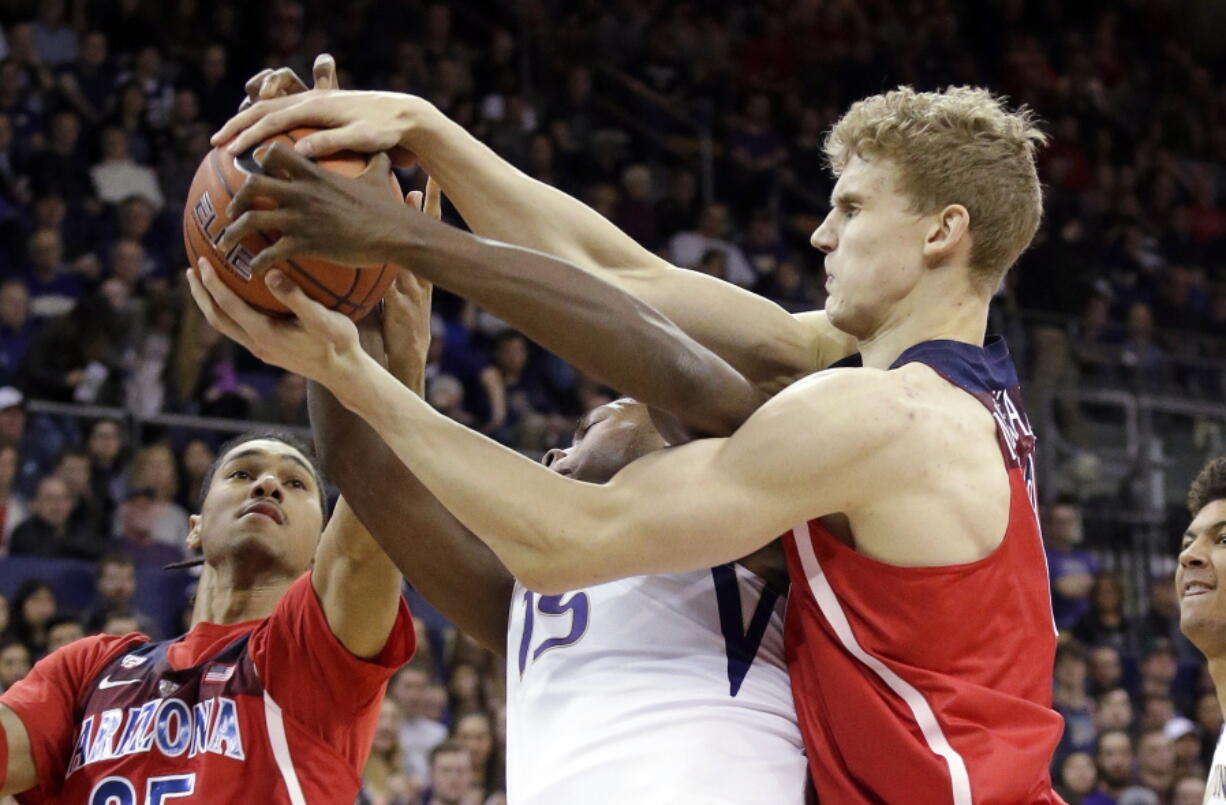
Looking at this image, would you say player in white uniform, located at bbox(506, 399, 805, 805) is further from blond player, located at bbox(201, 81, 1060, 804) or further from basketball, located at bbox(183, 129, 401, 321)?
basketball, located at bbox(183, 129, 401, 321)

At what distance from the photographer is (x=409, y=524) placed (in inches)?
130

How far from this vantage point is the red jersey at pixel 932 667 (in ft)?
8.60

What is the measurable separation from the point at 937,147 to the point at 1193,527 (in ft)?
6.78

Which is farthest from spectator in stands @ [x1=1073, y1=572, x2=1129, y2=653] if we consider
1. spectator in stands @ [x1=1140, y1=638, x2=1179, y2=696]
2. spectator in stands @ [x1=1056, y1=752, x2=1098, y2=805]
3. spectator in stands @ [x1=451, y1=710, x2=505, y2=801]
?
spectator in stands @ [x1=451, y1=710, x2=505, y2=801]

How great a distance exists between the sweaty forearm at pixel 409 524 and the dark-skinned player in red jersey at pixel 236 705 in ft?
1.06

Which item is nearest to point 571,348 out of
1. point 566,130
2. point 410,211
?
point 410,211

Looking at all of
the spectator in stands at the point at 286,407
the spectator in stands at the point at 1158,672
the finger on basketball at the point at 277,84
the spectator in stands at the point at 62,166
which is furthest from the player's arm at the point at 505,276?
the spectator in stands at the point at 1158,672

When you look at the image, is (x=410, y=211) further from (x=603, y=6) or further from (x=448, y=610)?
(x=603, y=6)

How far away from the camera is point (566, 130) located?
12016 millimetres

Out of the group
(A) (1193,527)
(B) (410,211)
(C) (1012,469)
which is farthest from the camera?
(A) (1193,527)

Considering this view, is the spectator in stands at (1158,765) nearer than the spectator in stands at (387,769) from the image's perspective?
No

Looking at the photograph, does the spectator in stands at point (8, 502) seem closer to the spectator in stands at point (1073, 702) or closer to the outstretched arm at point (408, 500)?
the outstretched arm at point (408, 500)

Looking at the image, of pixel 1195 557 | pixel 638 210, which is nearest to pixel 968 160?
pixel 1195 557

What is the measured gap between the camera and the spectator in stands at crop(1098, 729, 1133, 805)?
919 cm
